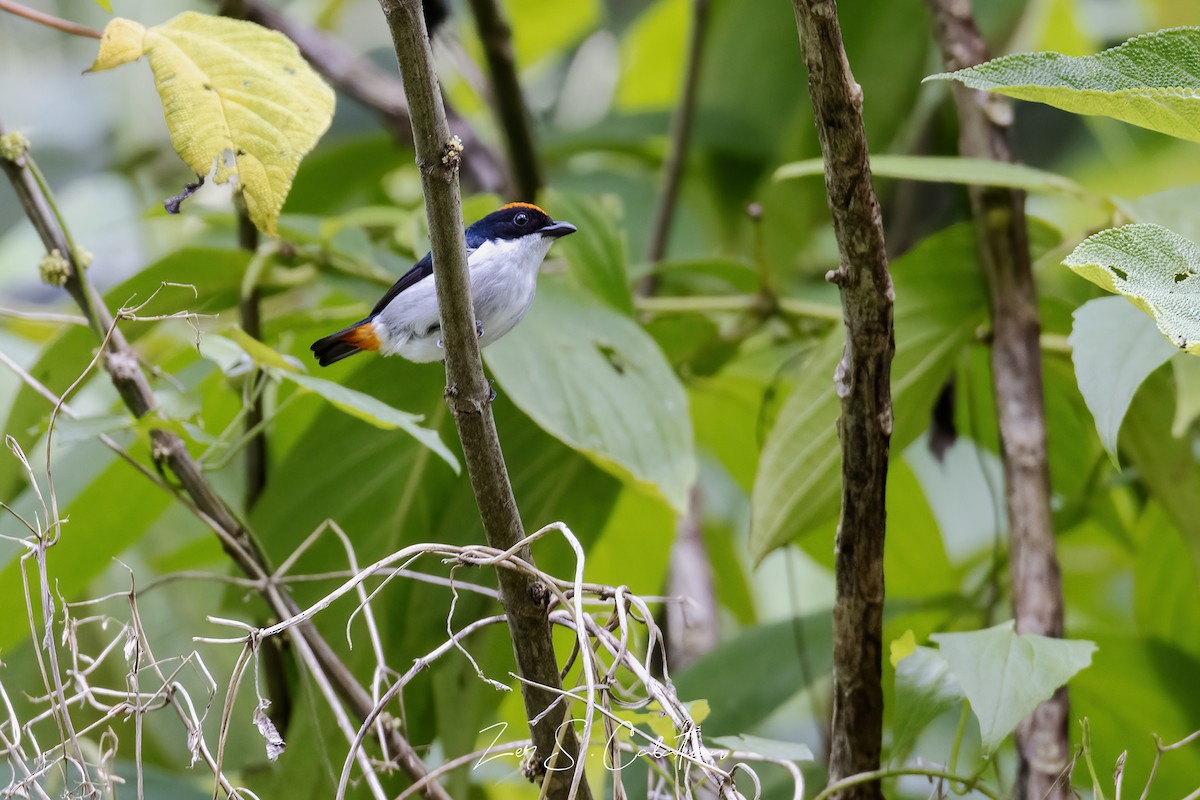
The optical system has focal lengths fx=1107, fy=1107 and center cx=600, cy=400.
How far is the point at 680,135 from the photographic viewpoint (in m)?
1.89

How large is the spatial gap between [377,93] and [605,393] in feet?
3.44

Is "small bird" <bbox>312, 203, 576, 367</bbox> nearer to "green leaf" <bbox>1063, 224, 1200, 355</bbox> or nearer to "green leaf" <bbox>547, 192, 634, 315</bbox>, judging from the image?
"green leaf" <bbox>547, 192, 634, 315</bbox>

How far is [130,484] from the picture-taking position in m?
1.29

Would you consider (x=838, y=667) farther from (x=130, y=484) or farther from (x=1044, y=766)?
(x=130, y=484)

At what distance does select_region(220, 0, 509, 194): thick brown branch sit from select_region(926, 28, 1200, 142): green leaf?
1.43 m

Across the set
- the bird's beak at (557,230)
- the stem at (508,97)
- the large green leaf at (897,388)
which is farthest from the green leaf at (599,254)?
the stem at (508,97)

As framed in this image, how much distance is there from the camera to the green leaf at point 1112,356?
2.78 feet

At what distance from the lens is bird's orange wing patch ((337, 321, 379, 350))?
47.5 inches

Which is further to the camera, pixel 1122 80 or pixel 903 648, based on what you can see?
pixel 903 648

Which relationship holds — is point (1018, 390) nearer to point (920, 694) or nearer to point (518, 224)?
point (920, 694)

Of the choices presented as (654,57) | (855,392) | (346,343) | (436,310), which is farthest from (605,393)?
(654,57)

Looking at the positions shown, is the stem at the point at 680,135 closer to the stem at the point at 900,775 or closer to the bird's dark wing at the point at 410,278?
the bird's dark wing at the point at 410,278

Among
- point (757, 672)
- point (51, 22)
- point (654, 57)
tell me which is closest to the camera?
point (51, 22)

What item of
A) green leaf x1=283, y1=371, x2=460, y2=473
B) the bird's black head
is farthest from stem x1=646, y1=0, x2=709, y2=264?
green leaf x1=283, y1=371, x2=460, y2=473
